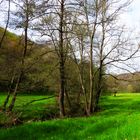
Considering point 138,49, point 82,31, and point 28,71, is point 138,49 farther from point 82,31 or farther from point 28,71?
point 28,71

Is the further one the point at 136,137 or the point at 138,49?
the point at 138,49

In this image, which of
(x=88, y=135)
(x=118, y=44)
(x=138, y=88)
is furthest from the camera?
(x=138, y=88)

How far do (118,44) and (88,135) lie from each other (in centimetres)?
2196

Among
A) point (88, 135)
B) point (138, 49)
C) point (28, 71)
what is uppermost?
point (138, 49)

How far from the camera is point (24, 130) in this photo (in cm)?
1256

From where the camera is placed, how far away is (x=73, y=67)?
34.8 metres

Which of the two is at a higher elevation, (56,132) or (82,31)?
(82,31)

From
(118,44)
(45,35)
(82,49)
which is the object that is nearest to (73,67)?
(82,49)

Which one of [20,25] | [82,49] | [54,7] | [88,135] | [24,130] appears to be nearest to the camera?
[88,135]

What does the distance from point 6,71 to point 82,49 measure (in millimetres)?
7172

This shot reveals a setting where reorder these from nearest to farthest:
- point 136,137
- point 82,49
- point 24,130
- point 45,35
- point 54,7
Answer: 1. point 136,137
2. point 24,130
3. point 54,7
4. point 45,35
5. point 82,49

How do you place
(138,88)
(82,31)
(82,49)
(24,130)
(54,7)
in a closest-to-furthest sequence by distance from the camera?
(24,130)
(54,7)
(82,31)
(82,49)
(138,88)

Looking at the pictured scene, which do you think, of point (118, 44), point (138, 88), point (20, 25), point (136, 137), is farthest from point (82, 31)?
point (138, 88)

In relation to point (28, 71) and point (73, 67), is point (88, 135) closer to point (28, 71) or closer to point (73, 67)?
point (28, 71)
